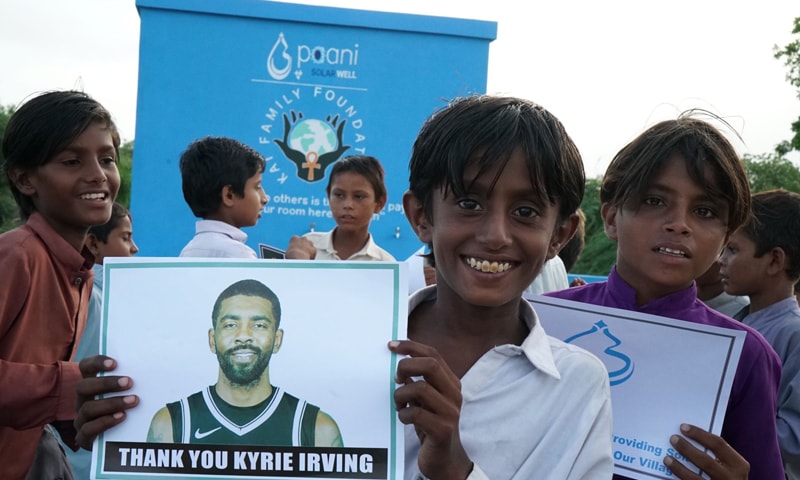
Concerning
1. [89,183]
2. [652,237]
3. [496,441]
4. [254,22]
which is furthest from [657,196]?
[254,22]

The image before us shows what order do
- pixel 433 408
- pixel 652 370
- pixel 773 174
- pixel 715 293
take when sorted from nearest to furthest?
pixel 433 408
pixel 652 370
pixel 715 293
pixel 773 174

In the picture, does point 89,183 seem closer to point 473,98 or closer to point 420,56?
point 473,98

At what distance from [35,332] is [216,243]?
4.52 feet

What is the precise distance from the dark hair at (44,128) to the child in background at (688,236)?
1.59m

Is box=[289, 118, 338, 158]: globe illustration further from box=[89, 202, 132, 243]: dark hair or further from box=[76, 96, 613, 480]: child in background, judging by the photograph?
box=[76, 96, 613, 480]: child in background

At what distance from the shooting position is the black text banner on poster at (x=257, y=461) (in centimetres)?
149

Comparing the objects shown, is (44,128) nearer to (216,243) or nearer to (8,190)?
(216,243)

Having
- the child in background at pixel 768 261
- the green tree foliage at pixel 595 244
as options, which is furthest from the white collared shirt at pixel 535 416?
the green tree foliage at pixel 595 244

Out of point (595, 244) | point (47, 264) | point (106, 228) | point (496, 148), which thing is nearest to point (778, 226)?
point (496, 148)

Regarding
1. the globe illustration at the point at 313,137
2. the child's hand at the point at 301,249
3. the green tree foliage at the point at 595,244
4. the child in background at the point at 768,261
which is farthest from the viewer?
the green tree foliage at the point at 595,244

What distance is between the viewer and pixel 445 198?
167 cm

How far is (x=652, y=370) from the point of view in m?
1.95

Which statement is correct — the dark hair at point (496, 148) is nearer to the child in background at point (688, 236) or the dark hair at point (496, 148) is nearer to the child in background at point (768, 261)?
the child in background at point (688, 236)

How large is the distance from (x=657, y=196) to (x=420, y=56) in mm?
2939
